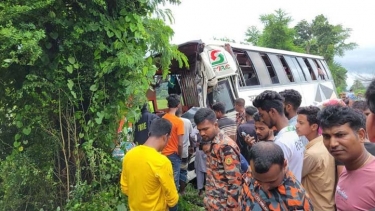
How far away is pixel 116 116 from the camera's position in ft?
Answer: 12.5

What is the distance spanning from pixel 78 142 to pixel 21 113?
0.67m

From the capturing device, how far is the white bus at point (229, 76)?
7418 mm

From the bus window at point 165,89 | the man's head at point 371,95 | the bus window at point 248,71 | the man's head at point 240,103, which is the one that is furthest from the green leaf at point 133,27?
the bus window at point 248,71

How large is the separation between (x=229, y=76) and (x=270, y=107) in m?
4.66

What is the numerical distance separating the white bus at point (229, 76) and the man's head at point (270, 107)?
166 inches

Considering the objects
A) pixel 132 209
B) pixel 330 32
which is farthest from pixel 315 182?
pixel 330 32

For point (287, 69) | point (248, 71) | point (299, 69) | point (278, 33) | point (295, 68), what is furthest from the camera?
point (278, 33)

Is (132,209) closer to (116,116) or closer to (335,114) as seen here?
(116,116)

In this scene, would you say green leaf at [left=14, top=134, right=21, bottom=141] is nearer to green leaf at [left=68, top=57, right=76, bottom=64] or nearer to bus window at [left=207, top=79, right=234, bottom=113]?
green leaf at [left=68, top=57, right=76, bottom=64]

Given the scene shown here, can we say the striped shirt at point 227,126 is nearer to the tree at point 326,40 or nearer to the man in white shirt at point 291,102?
the man in white shirt at point 291,102

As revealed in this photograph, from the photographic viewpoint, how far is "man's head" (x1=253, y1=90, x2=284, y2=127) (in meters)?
3.04

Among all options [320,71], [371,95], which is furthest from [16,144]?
[320,71]

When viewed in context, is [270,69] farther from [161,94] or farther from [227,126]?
[227,126]

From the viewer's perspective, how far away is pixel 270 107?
3.05 metres
